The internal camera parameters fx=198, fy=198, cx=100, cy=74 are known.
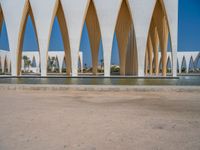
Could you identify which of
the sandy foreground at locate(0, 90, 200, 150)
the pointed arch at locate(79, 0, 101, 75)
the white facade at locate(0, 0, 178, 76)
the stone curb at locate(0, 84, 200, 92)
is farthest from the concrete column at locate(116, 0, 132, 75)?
the sandy foreground at locate(0, 90, 200, 150)

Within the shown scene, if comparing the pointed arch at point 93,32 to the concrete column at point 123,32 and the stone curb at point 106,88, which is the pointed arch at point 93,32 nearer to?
the concrete column at point 123,32

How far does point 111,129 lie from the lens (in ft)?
11.7

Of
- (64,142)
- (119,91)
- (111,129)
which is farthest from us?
(119,91)

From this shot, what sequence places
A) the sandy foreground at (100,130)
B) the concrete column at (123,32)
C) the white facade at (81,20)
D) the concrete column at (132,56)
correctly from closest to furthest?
the sandy foreground at (100,130), the white facade at (81,20), the concrete column at (123,32), the concrete column at (132,56)

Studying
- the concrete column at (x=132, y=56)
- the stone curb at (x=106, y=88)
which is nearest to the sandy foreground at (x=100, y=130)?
the stone curb at (x=106, y=88)

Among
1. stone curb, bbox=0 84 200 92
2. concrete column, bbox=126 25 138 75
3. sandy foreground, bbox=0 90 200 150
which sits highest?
concrete column, bbox=126 25 138 75

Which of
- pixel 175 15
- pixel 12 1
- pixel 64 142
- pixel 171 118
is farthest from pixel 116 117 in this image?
pixel 12 1

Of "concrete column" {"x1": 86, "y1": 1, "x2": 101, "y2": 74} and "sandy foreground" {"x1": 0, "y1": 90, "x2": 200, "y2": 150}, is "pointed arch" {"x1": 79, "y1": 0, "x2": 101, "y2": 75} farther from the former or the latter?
"sandy foreground" {"x1": 0, "y1": 90, "x2": 200, "y2": 150}

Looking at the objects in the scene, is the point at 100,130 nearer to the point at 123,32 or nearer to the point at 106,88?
the point at 106,88

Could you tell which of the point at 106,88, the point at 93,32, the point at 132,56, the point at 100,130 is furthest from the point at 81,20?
the point at 100,130

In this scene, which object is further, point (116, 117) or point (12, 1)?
point (12, 1)

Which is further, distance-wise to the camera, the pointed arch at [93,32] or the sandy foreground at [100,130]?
the pointed arch at [93,32]

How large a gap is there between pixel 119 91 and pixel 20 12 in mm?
17695

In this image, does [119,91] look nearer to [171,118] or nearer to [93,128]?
[171,118]
